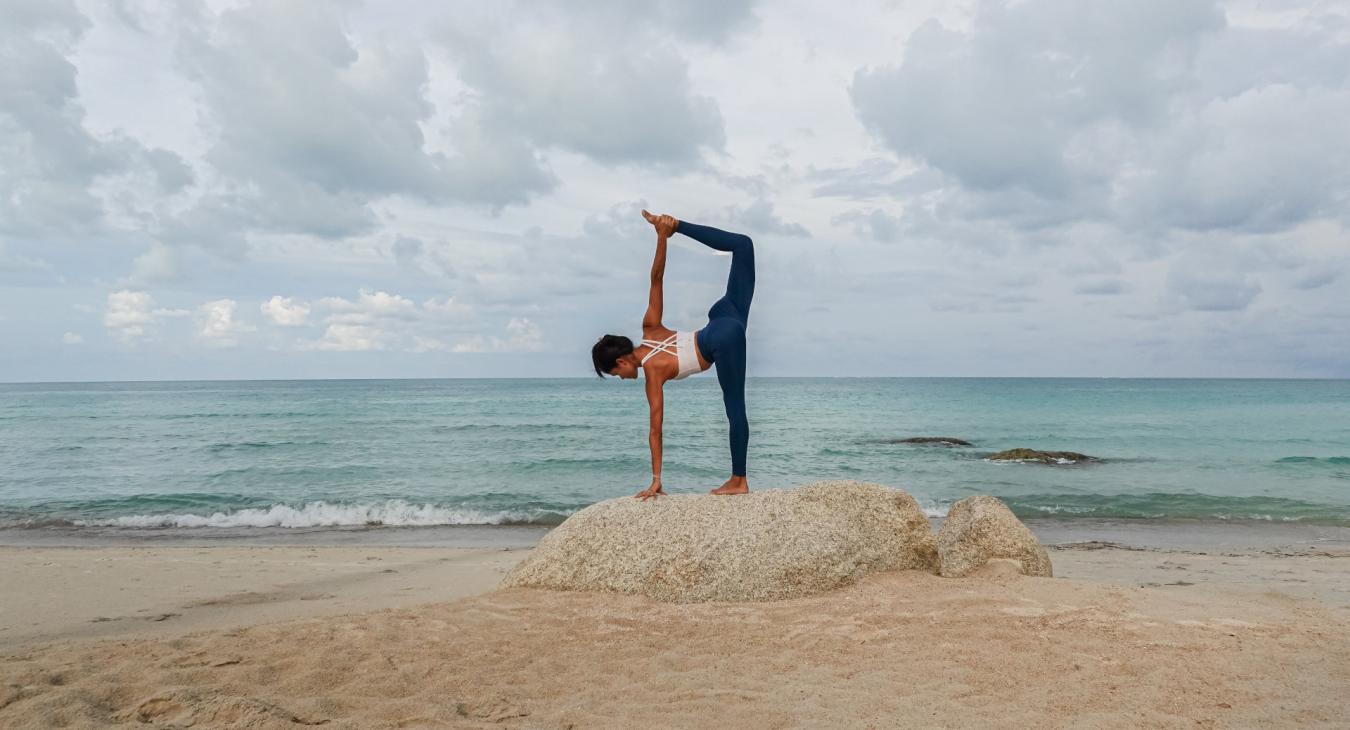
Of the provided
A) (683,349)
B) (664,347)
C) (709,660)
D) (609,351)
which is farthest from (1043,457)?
(709,660)

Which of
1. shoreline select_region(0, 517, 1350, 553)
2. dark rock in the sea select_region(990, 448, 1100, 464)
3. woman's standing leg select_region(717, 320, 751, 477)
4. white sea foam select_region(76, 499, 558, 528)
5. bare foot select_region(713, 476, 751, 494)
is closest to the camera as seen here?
woman's standing leg select_region(717, 320, 751, 477)

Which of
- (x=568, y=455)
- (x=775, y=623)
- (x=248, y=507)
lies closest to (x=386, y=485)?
(x=248, y=507)

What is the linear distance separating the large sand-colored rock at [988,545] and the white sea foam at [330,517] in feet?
33.2

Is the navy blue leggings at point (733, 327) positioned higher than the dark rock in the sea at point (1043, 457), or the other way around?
the navy blue leggings at point (733, 327)

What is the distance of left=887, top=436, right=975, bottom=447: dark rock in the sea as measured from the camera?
31234mm

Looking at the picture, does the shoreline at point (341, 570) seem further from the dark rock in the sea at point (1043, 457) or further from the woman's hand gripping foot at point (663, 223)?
the dark rock in the sea at point (1043, 457)

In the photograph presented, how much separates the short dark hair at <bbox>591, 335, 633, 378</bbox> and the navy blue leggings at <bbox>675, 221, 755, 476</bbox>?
2.44 ft

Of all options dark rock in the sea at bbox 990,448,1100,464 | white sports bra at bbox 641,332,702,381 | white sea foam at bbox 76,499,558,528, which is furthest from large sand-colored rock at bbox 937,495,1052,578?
dark rock in the sea at bbox 990,448,1100,464

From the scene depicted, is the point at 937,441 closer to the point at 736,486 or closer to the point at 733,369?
the point at 736,486

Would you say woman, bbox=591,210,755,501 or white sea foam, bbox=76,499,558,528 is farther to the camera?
white sea foam, bbox=76,499,558,528

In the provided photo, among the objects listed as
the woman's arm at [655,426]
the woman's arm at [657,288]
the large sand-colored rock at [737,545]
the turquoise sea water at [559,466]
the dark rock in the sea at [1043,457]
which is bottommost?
the turquoise sea water at [559,466]

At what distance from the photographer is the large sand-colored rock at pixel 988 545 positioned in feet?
25.2

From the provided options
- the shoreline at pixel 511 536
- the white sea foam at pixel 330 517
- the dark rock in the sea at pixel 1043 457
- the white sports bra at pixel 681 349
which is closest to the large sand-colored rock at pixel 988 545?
the white sports bra at pixel 681 349

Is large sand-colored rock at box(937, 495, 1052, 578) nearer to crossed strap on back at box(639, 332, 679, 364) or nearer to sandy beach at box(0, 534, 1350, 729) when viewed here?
sandy beach at box(0, 534, 1350, 729)
